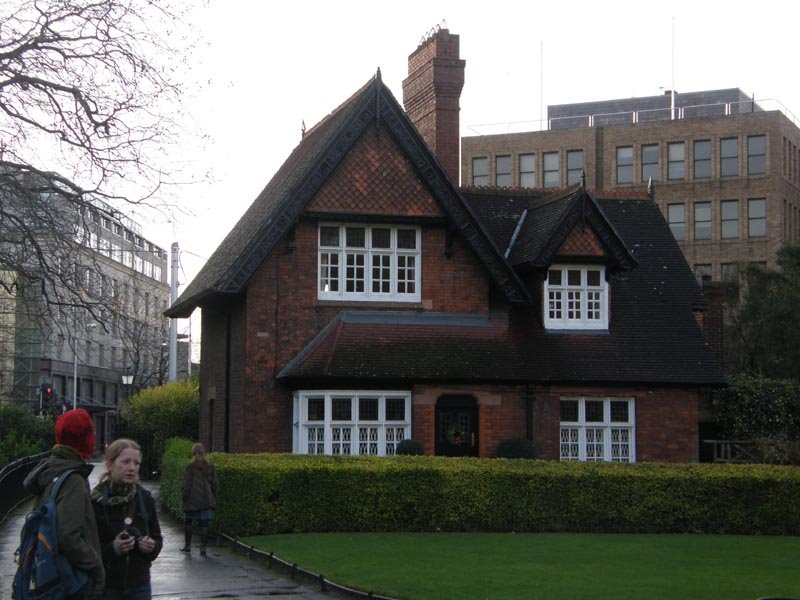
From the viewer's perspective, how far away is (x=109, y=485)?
8.09 metres

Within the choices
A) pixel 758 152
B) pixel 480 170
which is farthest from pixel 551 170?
pixel 758 152

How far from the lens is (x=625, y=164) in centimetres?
7412

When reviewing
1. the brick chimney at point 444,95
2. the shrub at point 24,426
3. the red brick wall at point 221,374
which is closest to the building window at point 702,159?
the shrub at point 24,426

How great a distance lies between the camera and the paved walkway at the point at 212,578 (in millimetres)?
14875

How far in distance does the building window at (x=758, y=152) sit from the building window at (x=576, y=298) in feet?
150

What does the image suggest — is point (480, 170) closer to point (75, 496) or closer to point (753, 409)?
point (753, 409)

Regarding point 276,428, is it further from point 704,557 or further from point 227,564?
point 704,557

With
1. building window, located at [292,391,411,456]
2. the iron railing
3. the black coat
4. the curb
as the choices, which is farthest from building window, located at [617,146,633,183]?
the black coat

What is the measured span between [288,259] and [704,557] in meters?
12.2

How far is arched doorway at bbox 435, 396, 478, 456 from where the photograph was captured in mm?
26875

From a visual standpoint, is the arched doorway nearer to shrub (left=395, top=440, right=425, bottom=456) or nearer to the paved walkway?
shrub (left=395, top=440, right=425, bottom=456)

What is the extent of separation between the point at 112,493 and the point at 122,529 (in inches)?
9.8

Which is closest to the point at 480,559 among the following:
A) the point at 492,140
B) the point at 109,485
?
the point at 109,485

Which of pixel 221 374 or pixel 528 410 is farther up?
pixel 221 374
